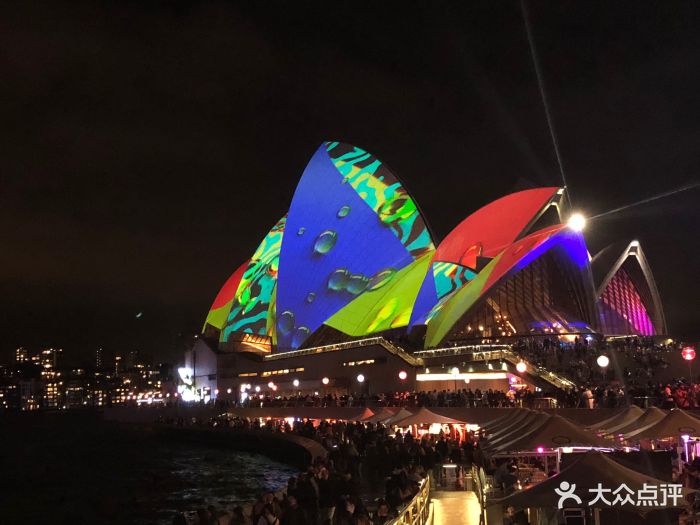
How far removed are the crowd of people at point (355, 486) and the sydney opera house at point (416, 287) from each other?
11073mm

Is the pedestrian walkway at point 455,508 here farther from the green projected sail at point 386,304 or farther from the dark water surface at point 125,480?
the green projected sail at point 386,304

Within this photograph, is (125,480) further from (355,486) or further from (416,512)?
(416,512)

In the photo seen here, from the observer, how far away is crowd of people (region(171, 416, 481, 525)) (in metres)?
10.6

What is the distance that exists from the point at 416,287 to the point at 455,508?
28.1 m

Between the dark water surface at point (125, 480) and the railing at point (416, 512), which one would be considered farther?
the dark water surface at point (125, 480)

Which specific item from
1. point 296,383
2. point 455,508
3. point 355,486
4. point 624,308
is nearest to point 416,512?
point 455,508

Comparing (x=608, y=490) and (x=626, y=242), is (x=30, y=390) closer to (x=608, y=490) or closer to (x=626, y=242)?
(x=626, y=242)

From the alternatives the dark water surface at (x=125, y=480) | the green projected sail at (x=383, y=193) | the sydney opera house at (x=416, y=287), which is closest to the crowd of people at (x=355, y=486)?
the dark water surface at (x=125, y=480)

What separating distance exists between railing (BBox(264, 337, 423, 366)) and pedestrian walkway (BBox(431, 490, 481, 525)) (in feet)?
59.6

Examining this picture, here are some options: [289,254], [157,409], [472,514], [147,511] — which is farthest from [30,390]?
[472,514]

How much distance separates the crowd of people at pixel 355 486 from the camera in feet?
34.8

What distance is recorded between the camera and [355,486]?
44.2ft

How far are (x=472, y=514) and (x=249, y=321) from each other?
46.0 metres

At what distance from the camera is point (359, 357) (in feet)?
117
